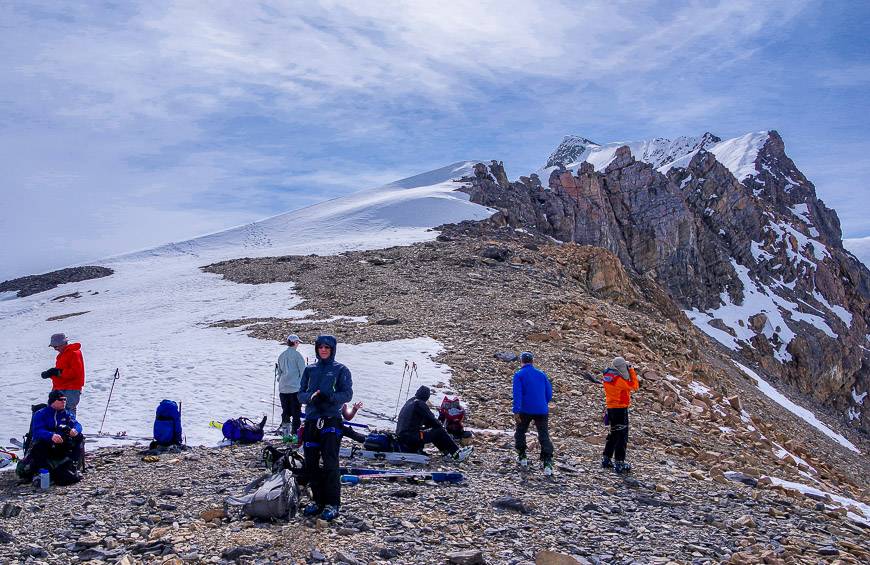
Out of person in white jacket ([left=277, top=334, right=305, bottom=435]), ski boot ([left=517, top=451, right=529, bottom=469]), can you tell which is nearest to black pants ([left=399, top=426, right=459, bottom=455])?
ski boot ([left=517, top=451, right=529, bottom=469])

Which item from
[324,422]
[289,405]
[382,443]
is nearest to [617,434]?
[382,443]

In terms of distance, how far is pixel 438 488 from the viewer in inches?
366

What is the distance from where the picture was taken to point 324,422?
8.02 m

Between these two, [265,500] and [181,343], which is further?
[181,343]

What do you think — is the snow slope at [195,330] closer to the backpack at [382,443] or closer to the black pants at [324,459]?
the backpack at [382,443]

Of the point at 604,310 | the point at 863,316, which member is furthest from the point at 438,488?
the point at 863,316

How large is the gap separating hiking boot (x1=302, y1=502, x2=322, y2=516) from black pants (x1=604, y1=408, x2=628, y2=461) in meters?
5.48

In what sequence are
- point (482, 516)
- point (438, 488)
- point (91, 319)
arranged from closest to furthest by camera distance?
point (482, 516)
point (438, 488)
point (91, 319)

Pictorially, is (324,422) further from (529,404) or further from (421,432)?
(529,404)

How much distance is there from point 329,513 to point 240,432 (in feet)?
17.5

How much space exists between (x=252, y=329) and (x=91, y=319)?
1259 centimetres

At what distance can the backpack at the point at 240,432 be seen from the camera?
12.3 m

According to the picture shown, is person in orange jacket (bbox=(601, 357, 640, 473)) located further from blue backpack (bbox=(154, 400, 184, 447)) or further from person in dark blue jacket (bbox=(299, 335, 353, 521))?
blue backpack (bbox=(154, 400, 184, 447))

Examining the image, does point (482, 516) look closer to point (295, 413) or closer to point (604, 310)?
point (295, 413)
